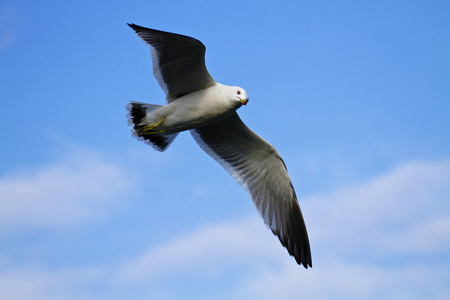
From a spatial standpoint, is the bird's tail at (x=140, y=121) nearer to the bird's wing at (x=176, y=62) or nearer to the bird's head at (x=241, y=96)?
the bird's wing at (x=176, y=62)

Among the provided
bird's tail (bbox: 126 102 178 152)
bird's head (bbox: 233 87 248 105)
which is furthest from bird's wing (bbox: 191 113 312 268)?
bird's head (bbox: 233 87 248 105)

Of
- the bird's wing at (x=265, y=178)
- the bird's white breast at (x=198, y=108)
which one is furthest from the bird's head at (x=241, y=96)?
the bird's wing at (x=265, y=178)

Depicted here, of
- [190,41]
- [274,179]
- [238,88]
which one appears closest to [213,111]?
[238,88]

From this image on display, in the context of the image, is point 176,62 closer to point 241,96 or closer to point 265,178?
point 241,96

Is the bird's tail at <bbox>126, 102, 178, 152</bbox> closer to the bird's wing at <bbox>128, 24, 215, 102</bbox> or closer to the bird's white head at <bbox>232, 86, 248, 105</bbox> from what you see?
the bird's wing at <bbox>128, 24, 215, 102</bbox>

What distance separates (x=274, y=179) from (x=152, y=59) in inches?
125

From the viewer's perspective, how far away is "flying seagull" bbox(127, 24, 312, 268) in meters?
8.34

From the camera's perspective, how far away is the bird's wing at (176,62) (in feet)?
26.6

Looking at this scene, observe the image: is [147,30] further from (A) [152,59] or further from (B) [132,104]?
(B) [132,104]

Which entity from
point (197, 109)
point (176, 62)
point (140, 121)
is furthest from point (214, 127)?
point (176, 62)

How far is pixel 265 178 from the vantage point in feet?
33.4

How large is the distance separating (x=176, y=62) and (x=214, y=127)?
1681 millimetres

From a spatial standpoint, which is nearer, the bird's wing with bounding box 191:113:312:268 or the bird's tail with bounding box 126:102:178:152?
the bird's tail with bounding box 126:102:178:152

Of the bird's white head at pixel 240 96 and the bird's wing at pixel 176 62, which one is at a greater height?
the bird's wing at pixel 176 62
